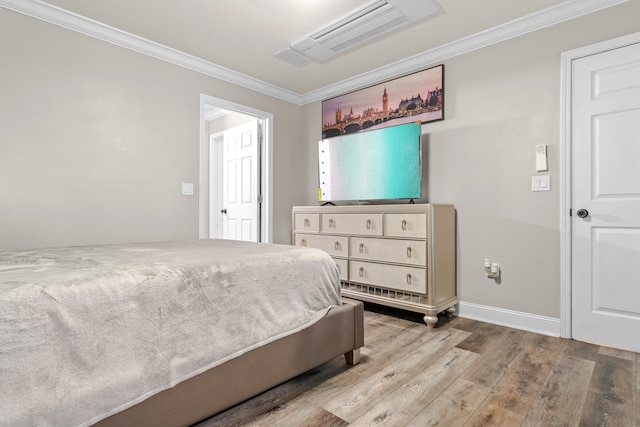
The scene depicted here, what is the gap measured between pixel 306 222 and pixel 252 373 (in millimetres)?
2179

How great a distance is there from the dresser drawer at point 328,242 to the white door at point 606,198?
179cm

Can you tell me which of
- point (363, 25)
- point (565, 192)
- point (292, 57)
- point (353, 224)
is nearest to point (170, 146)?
point (292, 57)

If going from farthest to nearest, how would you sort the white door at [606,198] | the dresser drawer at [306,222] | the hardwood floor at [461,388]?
the dresser drawer at [306,222] → the white door at [606,198] → the hardwood floor at [461,388]

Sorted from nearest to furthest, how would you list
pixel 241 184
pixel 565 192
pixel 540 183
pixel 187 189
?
1. pixel 565 192
2. pixel 540 183
3. pixel 187 189
4. pixel 241 184

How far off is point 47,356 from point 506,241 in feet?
9.54

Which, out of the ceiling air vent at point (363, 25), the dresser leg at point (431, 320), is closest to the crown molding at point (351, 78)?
the ceiling air vent at point (363, 25)

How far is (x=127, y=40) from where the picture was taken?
9.21ft

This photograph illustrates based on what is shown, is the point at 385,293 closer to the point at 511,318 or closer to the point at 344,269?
the point at 344,269

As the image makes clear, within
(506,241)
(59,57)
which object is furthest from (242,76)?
(506,241)

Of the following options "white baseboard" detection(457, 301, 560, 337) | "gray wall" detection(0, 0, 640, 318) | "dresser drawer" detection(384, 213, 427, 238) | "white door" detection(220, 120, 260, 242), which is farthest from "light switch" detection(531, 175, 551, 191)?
"white door" detection(220, 120, 260, 242)

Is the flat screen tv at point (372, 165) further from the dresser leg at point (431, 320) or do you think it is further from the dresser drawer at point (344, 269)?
the dresser leg at point (431, 320)

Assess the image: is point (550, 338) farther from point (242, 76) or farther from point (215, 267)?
point (242, 76)

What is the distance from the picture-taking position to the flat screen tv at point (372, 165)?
3.01 m

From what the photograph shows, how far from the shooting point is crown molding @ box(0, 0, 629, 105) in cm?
237
